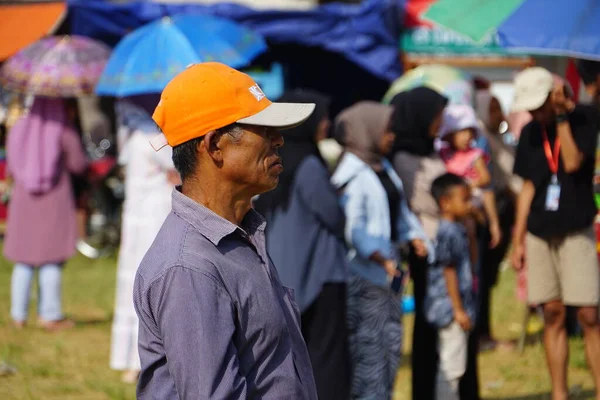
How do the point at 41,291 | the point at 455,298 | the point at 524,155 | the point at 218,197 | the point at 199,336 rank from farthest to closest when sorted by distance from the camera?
1. the point at 41,291
2. the point at 524,155
3. the point at 455,298
4. the point at 218,197
5. the point at 199,336

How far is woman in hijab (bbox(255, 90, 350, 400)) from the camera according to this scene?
5449 mm

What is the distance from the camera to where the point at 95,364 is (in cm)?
766

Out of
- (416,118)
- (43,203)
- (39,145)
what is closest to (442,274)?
(416,118)

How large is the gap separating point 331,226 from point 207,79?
3.02 meters

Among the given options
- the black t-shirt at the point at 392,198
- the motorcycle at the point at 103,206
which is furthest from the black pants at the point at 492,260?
the motorcycle at the point at 103,206

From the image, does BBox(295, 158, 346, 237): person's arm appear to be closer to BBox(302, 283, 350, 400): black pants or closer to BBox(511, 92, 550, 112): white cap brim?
BBox(302, 283, 350, 400): black pants

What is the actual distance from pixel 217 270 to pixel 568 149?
3.62 meters

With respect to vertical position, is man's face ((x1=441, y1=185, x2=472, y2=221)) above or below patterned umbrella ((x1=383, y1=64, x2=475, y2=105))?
below

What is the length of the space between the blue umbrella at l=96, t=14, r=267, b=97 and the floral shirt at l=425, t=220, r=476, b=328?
6.40 feet

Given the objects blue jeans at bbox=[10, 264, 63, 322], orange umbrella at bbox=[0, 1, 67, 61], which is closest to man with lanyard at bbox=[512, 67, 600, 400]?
blue jeans at bbox=[10, 264, 63, 322]

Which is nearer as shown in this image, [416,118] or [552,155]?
[552,155]

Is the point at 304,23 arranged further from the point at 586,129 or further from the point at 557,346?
the point at 557,346

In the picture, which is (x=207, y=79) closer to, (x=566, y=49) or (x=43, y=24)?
(x=566, y=49)

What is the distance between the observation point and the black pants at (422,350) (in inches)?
229
